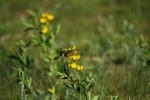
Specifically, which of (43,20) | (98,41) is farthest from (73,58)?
(98,41)

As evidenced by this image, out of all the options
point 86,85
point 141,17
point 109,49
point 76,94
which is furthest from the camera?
point 141,17

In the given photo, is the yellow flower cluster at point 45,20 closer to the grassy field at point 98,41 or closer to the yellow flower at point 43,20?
the yellow flower at point 43,20

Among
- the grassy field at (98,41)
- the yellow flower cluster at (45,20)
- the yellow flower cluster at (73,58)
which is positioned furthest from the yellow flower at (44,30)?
the yellow flower cluster at (73,58)

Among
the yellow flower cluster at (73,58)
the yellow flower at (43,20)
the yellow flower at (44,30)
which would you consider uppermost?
the yellow flower at (43,20)

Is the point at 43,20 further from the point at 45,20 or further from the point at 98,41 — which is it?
the point at 98,41

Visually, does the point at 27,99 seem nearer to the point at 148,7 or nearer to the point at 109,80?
the point at 109,80

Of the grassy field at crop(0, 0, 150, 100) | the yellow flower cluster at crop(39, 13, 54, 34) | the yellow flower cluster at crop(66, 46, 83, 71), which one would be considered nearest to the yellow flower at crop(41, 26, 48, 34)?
the yellow flower cluster at crop(39, 13, 54, 34)

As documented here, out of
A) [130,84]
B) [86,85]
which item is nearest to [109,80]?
[130,84]

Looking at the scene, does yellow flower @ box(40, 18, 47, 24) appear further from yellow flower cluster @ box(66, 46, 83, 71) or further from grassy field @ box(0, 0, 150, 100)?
yellow flower cluster @ box(66, 46, 83, 71)

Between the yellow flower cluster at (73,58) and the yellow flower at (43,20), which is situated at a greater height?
the yellow flower at (43,20)
